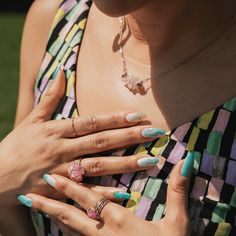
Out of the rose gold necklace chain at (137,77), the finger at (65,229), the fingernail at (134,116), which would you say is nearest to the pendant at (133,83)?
the rose gold necklace chain at (137,77)

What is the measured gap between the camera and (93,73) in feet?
5.66

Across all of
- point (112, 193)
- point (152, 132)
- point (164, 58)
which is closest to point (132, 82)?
point (164, 58)

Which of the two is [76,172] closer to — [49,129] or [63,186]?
[63,186]

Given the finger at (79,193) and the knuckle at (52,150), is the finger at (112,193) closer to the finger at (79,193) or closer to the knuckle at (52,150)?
the finger at (79,193)

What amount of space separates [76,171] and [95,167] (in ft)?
0.20

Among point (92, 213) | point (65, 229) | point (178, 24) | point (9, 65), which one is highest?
point (178, 24)

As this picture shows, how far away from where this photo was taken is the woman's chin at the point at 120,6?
1413mm

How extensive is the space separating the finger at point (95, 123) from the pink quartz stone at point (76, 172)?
93 millimetres

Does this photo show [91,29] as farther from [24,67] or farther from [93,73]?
[24,67]

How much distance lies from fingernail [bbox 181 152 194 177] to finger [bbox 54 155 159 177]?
0.09 metres

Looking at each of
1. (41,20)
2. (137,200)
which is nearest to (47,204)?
(137,200)

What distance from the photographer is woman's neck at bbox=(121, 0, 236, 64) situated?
151 centimetres

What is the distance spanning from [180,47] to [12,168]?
0.61 meters

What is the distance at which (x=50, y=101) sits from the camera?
1.68 m
